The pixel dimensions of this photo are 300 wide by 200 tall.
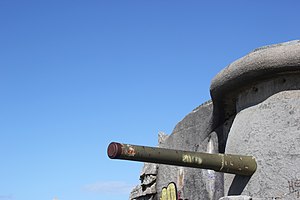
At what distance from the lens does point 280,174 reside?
4465mm

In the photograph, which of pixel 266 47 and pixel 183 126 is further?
pixel 183 126

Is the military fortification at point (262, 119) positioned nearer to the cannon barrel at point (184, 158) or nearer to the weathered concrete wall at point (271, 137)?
the weathered concrete wall at point (271, 137)

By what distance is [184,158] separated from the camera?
14.4ft

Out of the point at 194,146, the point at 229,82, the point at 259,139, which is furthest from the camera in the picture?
the point at 194,146

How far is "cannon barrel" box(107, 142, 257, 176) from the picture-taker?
13.4ft

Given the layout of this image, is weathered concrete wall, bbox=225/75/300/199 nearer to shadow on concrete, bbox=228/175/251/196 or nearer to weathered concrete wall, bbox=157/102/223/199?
shadow on concrete, bbox=228/175/251/196

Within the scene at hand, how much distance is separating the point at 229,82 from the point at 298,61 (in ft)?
2.49

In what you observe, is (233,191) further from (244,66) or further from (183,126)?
(183,126)

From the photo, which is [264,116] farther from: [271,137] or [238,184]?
[238,184]

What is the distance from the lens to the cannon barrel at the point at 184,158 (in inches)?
161

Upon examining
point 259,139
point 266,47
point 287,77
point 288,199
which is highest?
point 266,47

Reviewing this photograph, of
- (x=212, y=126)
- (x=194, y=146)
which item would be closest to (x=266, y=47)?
(x=212, y=126)

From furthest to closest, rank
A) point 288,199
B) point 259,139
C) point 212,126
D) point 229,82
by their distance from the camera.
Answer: point 212,126 → point 229,82 → point 259,139 → point 288,199

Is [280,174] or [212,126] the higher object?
[212,126]
